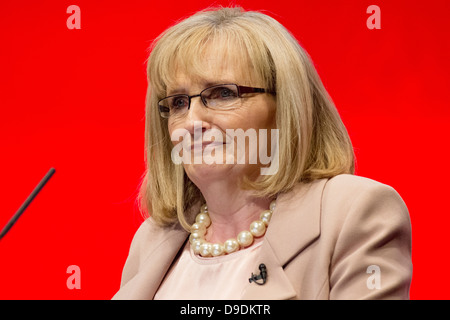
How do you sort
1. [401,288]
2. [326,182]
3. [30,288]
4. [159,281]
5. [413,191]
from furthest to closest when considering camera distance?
1. [30,288]
2. [413,191]
3. [159,281]
4. [326,182]
5. [401,288]

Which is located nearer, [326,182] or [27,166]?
[326,182]

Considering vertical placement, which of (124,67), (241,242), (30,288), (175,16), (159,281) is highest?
(175,16)

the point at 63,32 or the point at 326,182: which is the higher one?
the point at 63,32

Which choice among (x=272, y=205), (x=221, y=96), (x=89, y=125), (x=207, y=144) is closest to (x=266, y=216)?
(x=272, y=205)

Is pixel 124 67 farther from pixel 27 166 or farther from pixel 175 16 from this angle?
pixel 27 166

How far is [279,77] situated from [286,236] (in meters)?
0.46

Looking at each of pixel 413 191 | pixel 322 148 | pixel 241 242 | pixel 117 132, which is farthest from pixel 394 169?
pixel 117 132

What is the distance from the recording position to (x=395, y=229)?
178cm

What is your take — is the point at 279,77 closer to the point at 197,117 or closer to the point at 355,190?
the point at 197,117

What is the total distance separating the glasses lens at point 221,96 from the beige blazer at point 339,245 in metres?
0.34

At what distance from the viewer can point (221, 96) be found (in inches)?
80.4

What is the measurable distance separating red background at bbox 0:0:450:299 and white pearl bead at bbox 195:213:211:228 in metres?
0.74

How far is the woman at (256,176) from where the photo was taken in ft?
5.92

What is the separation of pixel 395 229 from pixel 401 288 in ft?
0.49
